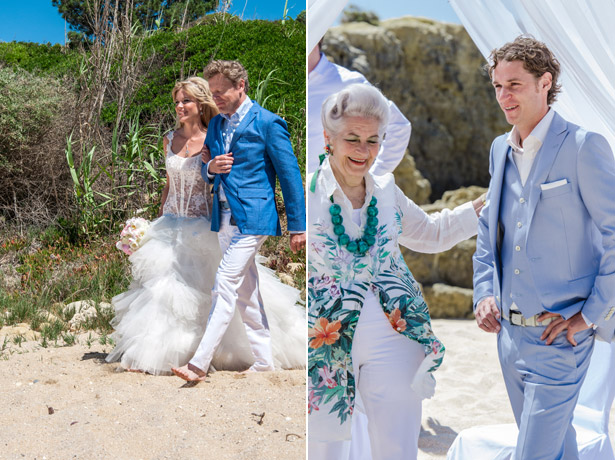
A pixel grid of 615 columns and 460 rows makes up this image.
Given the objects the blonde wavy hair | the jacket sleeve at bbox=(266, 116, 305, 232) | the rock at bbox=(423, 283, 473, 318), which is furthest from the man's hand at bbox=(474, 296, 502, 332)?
the rock at bbox=(423, 283, 473, 318)

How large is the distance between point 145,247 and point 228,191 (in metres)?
0.79

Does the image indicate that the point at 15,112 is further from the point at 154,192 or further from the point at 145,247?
the point at 145,247

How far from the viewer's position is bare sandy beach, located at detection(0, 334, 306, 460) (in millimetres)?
3107

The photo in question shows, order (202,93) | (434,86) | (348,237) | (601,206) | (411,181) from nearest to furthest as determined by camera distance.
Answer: (601,206)
(348,237)
(202,93)
(411,181)
(434,86)

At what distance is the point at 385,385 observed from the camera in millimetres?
2195

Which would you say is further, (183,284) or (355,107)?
(183,284)

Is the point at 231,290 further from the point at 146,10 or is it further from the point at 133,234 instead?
the point at 146,10

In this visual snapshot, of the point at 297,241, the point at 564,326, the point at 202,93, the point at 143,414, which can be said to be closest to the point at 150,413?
the point at 143,414

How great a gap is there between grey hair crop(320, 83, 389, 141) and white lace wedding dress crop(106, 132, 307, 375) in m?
2.04

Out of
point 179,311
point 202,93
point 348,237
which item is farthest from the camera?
point 202,93

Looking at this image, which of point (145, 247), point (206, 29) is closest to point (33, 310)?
point (145, 247)

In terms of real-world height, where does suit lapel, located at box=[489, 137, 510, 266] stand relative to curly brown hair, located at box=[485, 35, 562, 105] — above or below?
below

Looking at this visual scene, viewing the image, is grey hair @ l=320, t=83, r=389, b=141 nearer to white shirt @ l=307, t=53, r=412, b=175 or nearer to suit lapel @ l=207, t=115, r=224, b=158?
white shirt @ l=307, t=53, r=412, b=175

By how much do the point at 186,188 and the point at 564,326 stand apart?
8.69ft
